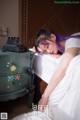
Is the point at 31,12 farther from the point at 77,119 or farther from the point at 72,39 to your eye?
the point at 77,119

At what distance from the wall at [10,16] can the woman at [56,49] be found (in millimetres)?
443

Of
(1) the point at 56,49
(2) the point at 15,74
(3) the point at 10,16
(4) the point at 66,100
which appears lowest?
(4) the point at 66,100

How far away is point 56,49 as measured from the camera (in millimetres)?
1562

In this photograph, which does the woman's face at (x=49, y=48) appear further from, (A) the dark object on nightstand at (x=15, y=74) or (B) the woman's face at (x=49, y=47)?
(A) the dark object on nightstand at (x=15, y=74)

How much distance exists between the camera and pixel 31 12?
71.1 inches

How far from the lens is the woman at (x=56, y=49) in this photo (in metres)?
1.20

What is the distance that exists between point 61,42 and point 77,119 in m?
0.74

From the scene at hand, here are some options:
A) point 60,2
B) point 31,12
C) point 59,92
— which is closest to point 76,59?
point 59,92

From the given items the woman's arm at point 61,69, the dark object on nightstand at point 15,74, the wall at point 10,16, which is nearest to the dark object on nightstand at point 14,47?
the dark object on nightstand at point 15,74

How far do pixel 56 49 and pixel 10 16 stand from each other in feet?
2.11

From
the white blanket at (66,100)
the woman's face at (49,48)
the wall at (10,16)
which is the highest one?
the wall at (10,16)

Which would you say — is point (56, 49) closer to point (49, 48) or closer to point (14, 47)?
point (49, 48)

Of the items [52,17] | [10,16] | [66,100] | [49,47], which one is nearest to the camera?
[66,100]

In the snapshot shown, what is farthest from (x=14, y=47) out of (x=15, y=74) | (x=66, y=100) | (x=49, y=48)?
(x=66, y=100)
